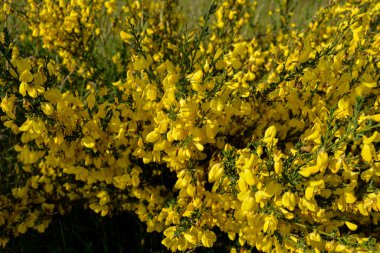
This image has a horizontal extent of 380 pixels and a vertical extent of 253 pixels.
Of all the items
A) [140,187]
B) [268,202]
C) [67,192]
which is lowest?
[67,192]

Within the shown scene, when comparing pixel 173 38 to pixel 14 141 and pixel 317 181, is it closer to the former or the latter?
pixel 14 141

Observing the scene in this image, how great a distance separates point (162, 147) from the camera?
1515mm

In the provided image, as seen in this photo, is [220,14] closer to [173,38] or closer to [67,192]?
[173,38]

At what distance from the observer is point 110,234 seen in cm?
240

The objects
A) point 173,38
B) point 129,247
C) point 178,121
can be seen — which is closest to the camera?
point 178,121

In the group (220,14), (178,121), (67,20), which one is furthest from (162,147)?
(220,14)

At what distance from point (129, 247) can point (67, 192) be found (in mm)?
528

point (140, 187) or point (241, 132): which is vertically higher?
point (241, 132)

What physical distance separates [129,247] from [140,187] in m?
0.60

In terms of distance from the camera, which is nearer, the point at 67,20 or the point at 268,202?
the point at 268,202

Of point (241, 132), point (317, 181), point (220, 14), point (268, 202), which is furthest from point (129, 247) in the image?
point (220, 14)

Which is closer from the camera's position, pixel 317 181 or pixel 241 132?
pixel 317 181

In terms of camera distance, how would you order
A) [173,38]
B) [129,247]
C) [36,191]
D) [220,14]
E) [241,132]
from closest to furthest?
1. [241,132]
2. [36,191]
3. [129,247]
4. [173,38]
5. [220,14]

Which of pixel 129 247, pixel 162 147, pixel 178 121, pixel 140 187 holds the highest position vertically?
pixel 178 121
